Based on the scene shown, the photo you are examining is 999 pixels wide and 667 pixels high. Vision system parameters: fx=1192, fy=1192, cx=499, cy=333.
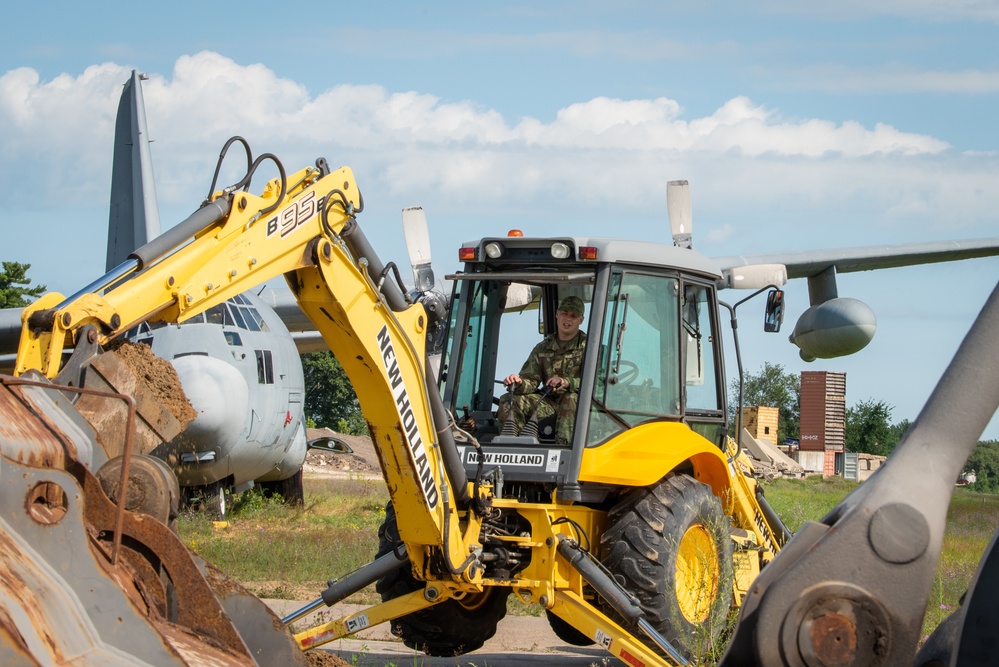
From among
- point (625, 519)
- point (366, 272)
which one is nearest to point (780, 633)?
point (366, 272)

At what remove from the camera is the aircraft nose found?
12.5 m

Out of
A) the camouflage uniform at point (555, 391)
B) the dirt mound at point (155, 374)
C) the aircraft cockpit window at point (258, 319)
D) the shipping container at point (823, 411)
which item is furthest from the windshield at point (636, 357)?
the shipping container at point (823, 411)

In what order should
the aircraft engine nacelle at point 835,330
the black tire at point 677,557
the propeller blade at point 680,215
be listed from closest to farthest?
the black tire at point 677,557, the propeller blade at point 680,215, the aircraft engine nacelle at point 835,330

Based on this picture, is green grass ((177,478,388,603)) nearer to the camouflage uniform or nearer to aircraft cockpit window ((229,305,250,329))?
aircraft cockpit window ((229,305,250,329))

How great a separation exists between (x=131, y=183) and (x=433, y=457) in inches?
584

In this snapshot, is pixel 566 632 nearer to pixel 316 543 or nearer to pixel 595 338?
pixel 595 338

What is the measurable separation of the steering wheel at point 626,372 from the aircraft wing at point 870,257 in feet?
22.5

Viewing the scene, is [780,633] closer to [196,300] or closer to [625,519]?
[196,300]

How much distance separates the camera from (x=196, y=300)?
4.50 metres

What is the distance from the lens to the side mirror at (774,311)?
7191mm

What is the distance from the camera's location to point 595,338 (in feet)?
21.2

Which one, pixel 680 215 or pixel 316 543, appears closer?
pixel 680 215

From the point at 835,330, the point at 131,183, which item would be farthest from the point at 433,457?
the point at 131,183

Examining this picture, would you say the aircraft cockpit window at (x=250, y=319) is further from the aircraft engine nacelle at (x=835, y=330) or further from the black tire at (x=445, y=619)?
the black tire at (x=445, y=619)
